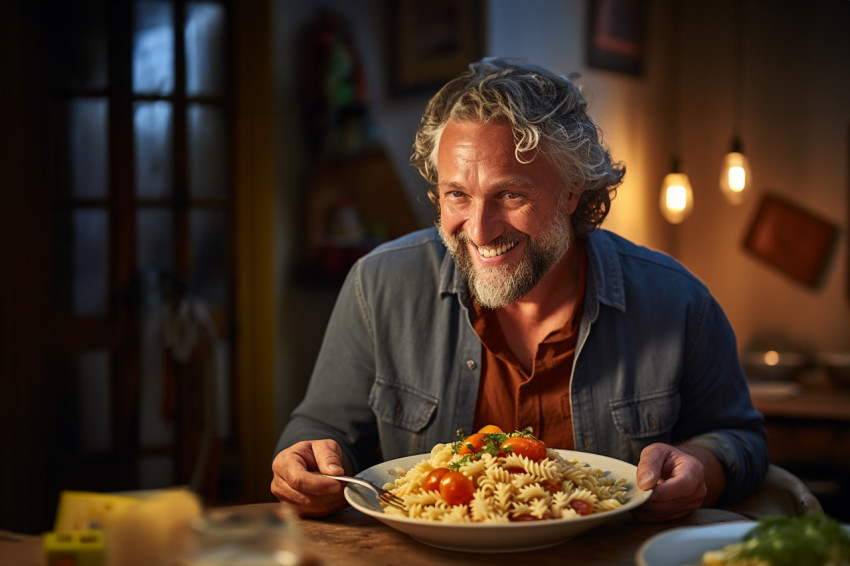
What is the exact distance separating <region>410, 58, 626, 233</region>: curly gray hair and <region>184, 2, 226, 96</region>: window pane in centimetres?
230

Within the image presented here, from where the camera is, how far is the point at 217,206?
4082 mm

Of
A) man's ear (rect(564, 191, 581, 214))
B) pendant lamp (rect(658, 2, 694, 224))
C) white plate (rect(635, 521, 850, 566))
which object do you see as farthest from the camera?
pendant lamp (rect(658, 2, 694, 224))

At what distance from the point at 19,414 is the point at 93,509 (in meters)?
2.99

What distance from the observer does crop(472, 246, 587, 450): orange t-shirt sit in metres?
1.83

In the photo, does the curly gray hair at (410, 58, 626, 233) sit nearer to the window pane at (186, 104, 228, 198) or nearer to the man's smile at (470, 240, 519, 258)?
the man's smile at (470, 240, 519, 258)

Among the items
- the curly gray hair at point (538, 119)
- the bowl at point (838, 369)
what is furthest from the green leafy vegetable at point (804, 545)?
the bowl at point (838, 369)

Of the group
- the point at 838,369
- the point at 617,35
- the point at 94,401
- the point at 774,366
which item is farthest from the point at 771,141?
the point at 94,401

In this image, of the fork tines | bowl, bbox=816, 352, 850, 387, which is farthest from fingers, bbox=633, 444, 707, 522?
bowl, bbox=816, 352, 850, 387

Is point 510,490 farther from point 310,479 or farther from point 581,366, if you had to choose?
point 581,366

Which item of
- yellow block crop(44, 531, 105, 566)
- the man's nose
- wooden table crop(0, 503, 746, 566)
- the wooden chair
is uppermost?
the man's nose

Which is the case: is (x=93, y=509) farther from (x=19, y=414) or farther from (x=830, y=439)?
(x=830, y=439)

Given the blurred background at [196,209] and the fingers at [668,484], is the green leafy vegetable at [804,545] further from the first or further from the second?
the blurred background at [196,209]

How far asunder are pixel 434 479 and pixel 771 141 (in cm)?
444

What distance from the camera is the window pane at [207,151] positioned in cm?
406
